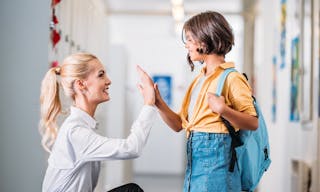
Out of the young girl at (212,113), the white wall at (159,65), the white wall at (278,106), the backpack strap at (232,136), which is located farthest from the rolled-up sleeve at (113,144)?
the white wall at (159,65)

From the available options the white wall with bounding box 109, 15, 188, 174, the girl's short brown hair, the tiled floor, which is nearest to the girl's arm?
the girl's short brown hair

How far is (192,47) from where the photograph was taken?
1.76 metres

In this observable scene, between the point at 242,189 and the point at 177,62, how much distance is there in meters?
6.77

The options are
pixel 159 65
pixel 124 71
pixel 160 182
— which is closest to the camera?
pixel 124 71

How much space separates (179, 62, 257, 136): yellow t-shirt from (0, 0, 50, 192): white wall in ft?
2.58

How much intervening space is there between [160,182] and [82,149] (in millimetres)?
5854

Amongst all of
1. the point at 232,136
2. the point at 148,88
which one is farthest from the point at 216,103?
the point at 148,88

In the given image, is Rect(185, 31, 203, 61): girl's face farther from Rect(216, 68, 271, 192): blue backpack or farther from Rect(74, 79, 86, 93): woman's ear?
Rect(74, 79, 86, 93): woman's ear

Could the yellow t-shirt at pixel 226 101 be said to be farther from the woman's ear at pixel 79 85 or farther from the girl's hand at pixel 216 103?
the woman's ear at pixel 79 85

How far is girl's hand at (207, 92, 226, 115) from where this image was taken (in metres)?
1.59

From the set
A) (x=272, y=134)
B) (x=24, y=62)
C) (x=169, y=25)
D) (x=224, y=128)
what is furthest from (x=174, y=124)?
(x=169, y=25)

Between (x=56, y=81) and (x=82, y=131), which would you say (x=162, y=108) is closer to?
(x=82, y=131)

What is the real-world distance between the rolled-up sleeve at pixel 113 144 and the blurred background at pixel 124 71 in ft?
1.60

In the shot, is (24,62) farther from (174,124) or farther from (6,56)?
(174,124)
